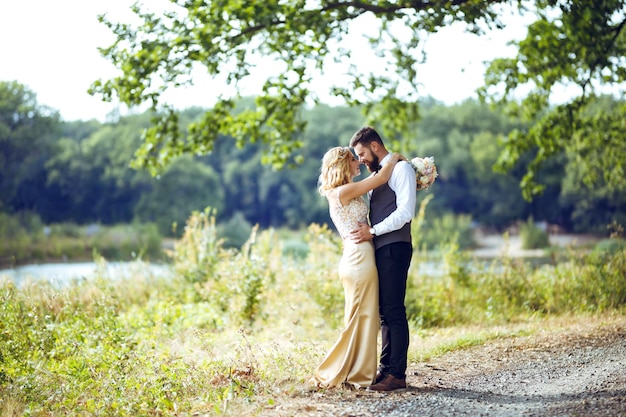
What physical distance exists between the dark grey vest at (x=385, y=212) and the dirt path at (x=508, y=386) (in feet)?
4.03

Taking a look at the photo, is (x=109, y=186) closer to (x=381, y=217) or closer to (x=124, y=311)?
(x=124, y=311)

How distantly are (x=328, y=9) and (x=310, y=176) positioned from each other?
44940 mm

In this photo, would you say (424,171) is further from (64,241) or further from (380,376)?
(64,241)

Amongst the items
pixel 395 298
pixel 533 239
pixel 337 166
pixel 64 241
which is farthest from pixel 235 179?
pixel 395 298

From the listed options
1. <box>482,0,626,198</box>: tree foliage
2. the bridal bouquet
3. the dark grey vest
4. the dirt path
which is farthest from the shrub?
the dark grey vest

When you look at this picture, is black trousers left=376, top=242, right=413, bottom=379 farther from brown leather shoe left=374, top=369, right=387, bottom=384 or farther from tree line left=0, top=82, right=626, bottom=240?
tree line left=0, top=82, right=626, bottom=240

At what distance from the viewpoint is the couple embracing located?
19.6ft

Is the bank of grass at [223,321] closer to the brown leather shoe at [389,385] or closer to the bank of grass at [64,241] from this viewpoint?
the brown leather shoe at [389,385]

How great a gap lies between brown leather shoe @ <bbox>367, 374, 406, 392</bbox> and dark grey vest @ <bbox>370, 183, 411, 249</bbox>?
1.07 meters

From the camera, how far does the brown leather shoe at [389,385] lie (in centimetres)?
599

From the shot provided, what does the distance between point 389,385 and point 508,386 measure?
1.06m

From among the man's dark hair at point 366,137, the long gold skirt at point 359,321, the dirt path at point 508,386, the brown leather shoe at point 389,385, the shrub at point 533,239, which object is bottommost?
the shrub at point 533,239

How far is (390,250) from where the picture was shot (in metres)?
6.00

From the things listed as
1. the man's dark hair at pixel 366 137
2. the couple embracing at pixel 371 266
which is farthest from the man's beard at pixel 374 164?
the man's dark hair at pixel 366 137
